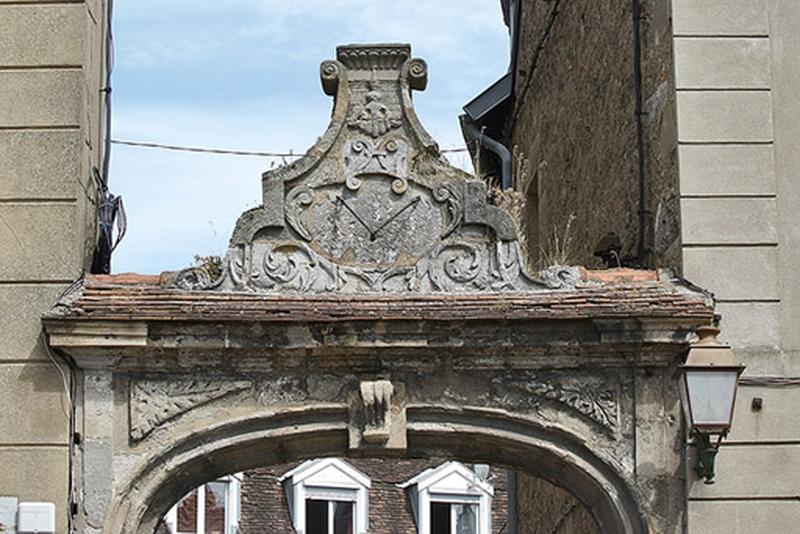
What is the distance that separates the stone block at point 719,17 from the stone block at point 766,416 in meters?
2.02

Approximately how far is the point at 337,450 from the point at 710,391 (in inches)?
81.9

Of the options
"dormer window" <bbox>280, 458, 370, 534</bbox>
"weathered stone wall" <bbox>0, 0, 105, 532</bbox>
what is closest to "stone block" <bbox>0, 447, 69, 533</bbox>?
"weathered stone wall" <bbox>0, 0, 105, 532</bbox>

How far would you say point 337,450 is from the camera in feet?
37.5

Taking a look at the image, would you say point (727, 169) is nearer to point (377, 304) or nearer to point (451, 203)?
point (451, 203)

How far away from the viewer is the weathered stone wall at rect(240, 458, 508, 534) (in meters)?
25.0

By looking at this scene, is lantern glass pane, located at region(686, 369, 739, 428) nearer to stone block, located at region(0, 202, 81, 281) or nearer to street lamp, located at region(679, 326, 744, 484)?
street lamp, located at region(679, 326, 744, 484)

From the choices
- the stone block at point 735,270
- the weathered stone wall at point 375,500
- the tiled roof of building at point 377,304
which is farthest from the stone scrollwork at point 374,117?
the weathered stone wall at point 375,500

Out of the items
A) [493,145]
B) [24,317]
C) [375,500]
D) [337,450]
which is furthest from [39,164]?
[375,500]

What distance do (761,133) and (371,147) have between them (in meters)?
2.16

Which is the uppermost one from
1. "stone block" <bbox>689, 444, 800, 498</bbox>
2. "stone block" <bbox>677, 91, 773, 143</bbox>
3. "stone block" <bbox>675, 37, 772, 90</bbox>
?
"stone block" <bbox>675, 37, 772, 90</bbox>

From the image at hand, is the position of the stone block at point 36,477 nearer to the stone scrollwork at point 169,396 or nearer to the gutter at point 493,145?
the stone scrollwork at point 169,396

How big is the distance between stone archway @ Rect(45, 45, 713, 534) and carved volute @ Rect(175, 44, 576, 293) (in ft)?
0.04

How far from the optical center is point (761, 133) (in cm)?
1154

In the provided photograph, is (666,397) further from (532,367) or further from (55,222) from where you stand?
(55,222)
